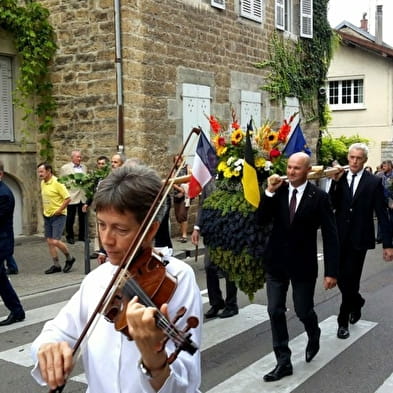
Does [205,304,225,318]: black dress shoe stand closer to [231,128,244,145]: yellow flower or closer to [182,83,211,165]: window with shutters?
[231,128,244,145]: yellow flower

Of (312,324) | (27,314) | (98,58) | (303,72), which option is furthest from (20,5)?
(312,324)

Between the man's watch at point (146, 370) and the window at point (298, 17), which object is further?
the window at point (298, 17)

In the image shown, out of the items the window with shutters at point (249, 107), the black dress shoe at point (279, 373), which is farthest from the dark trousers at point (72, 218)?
the black dress shoe at point (279, 373)

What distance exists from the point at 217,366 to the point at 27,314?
291 centimetres

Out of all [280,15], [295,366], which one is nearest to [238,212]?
[295,366]

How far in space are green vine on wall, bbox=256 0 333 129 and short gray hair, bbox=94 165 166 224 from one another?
1452cm

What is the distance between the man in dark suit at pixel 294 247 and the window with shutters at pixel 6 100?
28.9 feet

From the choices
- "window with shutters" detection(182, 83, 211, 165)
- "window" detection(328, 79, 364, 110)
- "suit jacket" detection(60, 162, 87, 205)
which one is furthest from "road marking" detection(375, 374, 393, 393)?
"window" detection(328, 79, 364, 110)

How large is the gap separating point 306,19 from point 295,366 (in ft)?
49.4

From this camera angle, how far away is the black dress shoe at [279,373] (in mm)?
4758

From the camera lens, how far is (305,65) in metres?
18.1

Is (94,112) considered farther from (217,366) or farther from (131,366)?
(131,366)

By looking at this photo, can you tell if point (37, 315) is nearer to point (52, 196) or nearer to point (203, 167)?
point (52, 196)

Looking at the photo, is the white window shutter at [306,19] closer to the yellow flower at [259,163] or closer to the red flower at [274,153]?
the red flower at [274,153]
